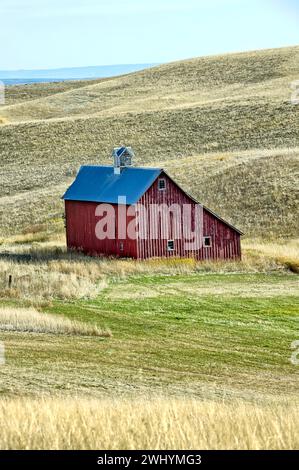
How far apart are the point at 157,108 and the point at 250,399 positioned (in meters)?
75.3

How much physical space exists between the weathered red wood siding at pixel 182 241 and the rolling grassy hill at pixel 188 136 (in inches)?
218

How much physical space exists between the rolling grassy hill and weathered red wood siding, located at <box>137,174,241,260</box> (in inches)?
218

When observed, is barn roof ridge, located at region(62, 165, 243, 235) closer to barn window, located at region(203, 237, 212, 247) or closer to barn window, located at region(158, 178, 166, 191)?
barn window, located at region(158, 178, 166, 191)

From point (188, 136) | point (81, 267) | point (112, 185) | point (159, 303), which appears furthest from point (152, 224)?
point (188, 136)

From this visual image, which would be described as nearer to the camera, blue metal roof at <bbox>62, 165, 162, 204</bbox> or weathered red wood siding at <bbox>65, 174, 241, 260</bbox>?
weathered red wood siding at <bbox>65, 174, 241, 260</bbox>

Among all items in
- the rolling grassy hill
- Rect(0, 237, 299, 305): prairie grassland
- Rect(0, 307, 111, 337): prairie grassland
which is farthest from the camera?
the rolling grassy hill

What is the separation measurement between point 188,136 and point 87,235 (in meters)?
33.6

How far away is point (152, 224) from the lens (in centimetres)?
4109

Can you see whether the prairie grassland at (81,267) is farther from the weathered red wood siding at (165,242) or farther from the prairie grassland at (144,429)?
the prairie grassland at (144,429)

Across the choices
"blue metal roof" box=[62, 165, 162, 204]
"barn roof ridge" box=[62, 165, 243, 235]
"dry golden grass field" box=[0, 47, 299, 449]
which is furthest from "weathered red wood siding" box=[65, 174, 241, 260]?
"dry golden grass field" box=[0, 47, 299, 449]

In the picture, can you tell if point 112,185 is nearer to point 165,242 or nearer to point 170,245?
point 165,242

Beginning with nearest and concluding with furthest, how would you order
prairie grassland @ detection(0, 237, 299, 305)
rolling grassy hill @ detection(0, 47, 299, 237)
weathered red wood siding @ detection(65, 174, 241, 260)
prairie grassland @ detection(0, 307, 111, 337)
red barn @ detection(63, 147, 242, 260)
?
prairie grassland @ detection(0, 307, 111, 337)
prairie grassland @ detection(0, 237, 299, 305)
weathered red wood siding @ detection(65, 174, 241, 260)
red barn @ detection(63, 147, 242, 260)
rolling grassy hill @ detection(0, 47, 299, 237)

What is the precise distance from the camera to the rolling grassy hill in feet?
178

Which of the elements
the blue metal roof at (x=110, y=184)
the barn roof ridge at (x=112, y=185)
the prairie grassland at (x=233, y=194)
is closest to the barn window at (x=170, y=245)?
the barn roof ridge at (x=112, y=185)
